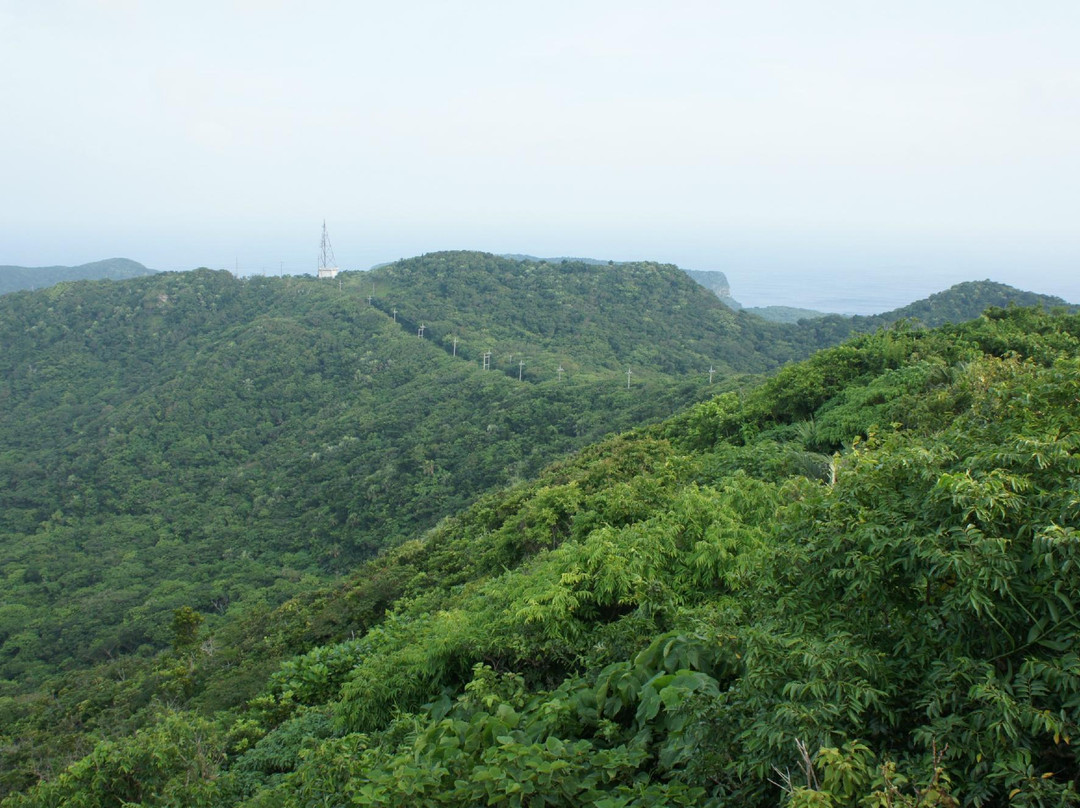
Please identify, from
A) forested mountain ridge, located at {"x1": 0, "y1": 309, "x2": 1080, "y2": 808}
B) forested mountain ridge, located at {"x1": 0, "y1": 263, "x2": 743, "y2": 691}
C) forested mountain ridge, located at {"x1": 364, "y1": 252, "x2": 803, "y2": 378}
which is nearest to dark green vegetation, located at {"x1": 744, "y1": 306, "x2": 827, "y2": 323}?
forested mountain ridge, located at {"x1": 364, "y1": 252, "x2": 803, "y2": 378}

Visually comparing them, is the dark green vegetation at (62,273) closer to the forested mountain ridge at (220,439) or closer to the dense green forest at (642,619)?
the forested mountain ridge at (220,439)

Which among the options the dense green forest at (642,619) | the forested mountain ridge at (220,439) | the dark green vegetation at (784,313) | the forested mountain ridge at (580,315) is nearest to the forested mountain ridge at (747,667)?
the dense green forest at (642,619)

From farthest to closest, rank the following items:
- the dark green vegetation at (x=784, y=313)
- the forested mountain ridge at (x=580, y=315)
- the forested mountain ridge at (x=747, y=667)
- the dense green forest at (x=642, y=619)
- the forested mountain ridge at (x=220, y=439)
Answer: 1. the dark green vegetation at (x=784, y=313)
2. the forested mountain ridge at (x=580, y=315)
3. the forested mountain ridge at (x=220, y=439)
4. the dense green forest at (x=642, y=619)
5. the forested mountain ridge at (x=747, y=667)

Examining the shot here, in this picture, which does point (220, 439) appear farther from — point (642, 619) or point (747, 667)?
point (747, 667)

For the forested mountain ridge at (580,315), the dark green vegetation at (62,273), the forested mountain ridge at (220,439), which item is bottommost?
the forested mountain ridge at (220,439)

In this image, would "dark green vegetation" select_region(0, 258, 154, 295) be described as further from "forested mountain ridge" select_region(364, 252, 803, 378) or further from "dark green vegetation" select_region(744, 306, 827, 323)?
"dark green vegetation" select_region(744, 306, 827, 323)

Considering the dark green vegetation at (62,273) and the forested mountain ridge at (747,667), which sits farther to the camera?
the dark green vegetation at (62,273)

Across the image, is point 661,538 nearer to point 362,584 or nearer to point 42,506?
point 362,584
